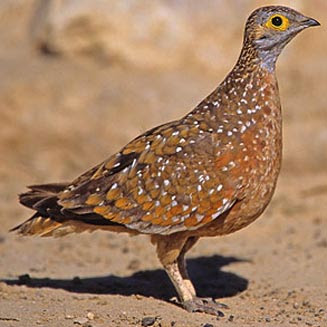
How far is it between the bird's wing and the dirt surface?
814 mm

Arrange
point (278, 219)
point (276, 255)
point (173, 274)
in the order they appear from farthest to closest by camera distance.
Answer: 1. point (278, 219)
2. point (276, 255)
3. point (173, 274)

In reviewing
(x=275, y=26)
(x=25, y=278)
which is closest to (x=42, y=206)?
(x=25, y=278)

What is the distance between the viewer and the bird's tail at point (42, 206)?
8.85 m

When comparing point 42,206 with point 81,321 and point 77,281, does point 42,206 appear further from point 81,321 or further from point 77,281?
point 81,321

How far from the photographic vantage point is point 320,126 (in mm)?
13719

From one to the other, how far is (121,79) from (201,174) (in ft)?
20.9

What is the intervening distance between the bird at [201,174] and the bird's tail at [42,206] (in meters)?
0.01

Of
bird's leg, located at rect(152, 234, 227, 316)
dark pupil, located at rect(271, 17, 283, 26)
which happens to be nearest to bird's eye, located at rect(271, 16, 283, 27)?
dark pupil, located at rect(271, 17, 283, 26)

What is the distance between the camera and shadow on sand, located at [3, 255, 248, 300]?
9516 mm

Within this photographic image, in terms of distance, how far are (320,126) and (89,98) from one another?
3.25 meters

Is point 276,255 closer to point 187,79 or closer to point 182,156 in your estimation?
point 182,156

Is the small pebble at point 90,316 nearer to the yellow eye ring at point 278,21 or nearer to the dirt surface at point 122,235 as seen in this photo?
the dirt surface at point 122,235

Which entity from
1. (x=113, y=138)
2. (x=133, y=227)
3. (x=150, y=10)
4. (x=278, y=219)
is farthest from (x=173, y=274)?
(x=150, y=10)

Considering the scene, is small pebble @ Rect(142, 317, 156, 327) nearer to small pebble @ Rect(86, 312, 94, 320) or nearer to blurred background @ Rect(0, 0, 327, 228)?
small pebble @ Rect(86, 312, 94, 320)
